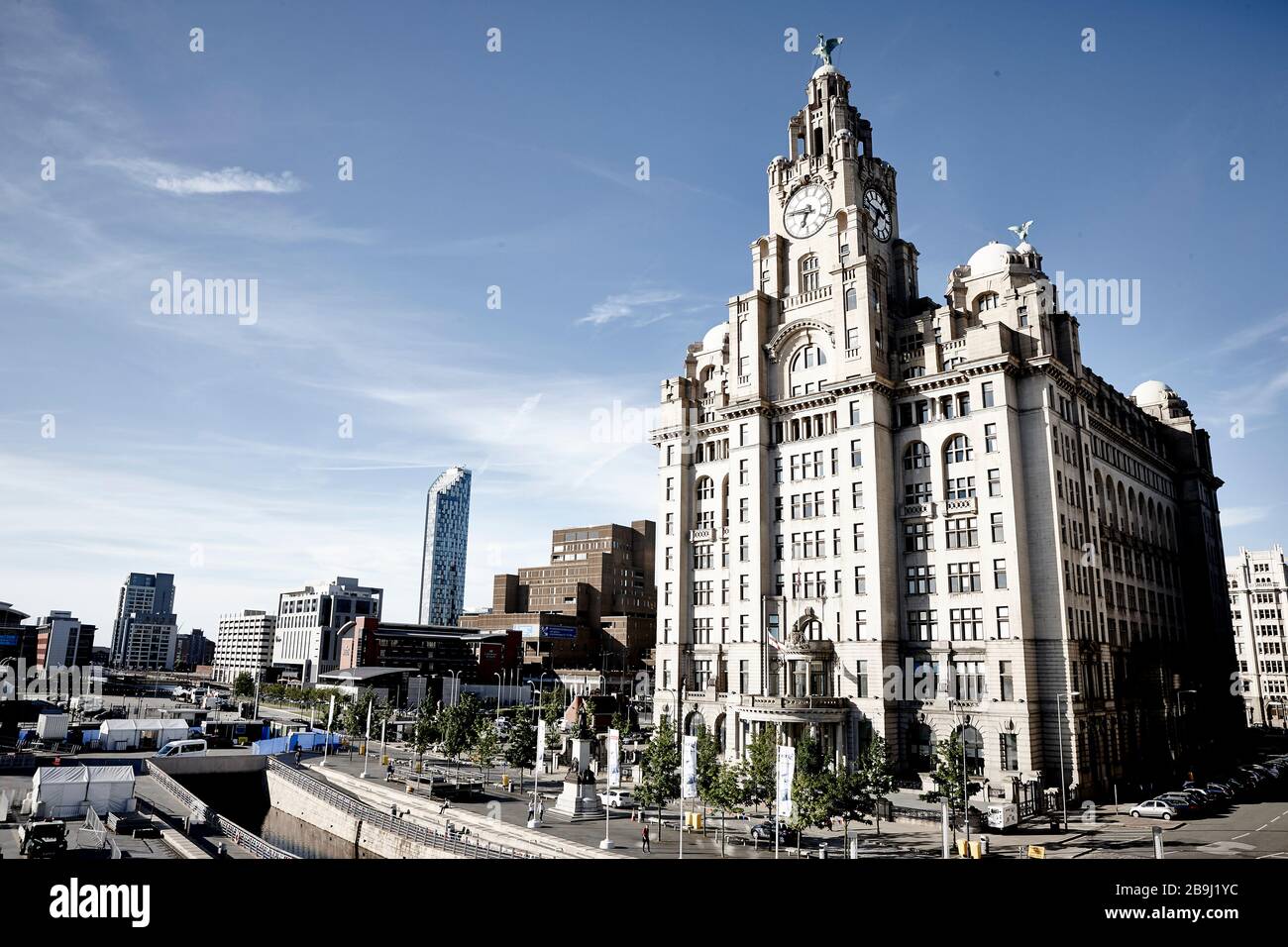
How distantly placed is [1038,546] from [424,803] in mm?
54588

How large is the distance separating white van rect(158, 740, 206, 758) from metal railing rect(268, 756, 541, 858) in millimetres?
15977

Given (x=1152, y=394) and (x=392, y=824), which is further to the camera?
(x=1152, y=394)

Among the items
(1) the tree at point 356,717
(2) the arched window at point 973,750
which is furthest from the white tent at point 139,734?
(2) the arched window at point 973,750

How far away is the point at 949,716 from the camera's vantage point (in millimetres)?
70562

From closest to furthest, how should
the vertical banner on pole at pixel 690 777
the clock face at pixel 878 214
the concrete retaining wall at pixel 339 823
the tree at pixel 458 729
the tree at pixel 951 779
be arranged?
1. the vertical banner on pole at pixel 690 777
2. the tree at pixel 951 779
3. the concrete retaining wall at pixel 339 823
4. the tree at pixel 458 729
5. the clock face at pixel 878 214

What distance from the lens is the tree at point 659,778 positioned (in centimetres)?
5494

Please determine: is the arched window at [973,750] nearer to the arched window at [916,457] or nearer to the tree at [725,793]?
the arched window at [916,457]

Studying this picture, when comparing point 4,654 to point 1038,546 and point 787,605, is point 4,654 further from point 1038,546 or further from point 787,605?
point 1038,546

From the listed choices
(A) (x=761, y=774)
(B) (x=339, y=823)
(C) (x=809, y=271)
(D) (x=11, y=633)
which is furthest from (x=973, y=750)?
(D) (x=11, y=633)

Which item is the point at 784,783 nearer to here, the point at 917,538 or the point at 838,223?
the point at 917,538

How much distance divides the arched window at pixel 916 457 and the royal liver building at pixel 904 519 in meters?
0.21

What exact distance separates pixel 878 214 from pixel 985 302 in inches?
695

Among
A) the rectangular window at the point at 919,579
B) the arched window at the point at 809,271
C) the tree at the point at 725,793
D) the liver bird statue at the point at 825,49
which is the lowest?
the tree at the point at 725,793

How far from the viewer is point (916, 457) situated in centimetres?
7906
